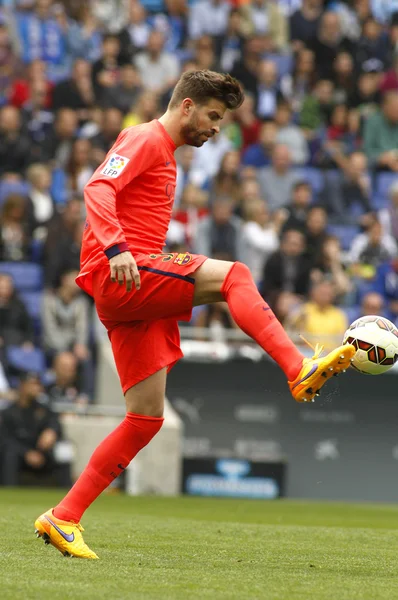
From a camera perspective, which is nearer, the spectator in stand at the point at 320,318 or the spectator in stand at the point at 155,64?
the spectator in stand at the point at 320,318

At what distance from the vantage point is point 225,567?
18.1 feet

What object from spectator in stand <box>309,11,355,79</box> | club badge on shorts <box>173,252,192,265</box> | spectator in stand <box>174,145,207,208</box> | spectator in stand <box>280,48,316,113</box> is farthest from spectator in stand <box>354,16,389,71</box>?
club badge on shorts <box>173,252,192,265</box>

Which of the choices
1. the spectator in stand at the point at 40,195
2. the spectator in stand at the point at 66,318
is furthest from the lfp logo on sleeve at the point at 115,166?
the spectator in stand at the point at 40,195

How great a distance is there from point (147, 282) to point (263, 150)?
12.3 m

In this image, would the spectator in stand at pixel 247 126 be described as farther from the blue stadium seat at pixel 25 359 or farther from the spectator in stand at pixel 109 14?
the blue stadium seat at pixel 25 359

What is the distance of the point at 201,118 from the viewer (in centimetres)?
598

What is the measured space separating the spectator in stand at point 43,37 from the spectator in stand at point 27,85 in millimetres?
639

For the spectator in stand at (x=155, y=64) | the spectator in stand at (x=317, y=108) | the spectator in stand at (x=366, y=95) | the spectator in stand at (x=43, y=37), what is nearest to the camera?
the spectator in stand at (x=43, y=37)

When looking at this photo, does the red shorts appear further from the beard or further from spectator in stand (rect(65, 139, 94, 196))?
spectator in stand (rect(65, 139, 94, 196))

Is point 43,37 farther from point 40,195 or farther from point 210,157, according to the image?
point 40,195

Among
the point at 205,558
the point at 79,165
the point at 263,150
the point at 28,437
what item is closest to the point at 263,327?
A: the point at 205,558

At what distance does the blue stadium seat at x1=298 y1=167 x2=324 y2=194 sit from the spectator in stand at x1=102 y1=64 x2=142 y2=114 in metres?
2.72

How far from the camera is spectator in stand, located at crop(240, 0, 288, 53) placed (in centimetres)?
2038

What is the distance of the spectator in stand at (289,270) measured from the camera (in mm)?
14930
